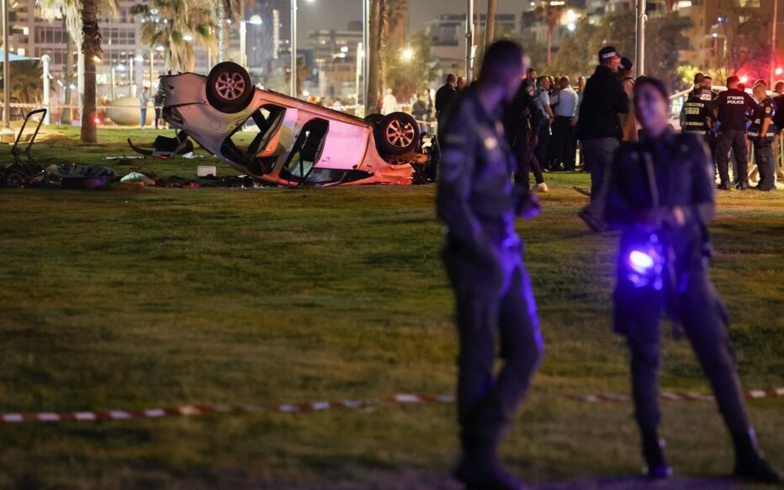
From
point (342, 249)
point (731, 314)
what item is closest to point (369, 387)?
point (731, 314)

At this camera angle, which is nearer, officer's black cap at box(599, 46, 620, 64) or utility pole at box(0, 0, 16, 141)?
officer's black cap at box(599, 46, 620, 64)

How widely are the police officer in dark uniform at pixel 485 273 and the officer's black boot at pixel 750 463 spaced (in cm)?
103

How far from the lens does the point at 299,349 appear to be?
31.6ft

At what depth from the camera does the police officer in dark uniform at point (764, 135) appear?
80.8 ft

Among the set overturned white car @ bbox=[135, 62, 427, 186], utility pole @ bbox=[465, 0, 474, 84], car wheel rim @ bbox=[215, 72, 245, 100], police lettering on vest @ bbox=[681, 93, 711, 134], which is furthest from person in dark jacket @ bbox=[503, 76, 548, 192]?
utility pole @ bbox=[465, 0, 474, 84]

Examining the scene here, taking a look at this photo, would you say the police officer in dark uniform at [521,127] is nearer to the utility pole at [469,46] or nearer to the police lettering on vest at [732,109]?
the police lettering on vest at [732,109]

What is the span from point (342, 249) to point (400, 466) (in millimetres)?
9360

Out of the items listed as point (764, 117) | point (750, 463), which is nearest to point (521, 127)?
point (764, 117)

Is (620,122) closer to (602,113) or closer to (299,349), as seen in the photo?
(602,113)

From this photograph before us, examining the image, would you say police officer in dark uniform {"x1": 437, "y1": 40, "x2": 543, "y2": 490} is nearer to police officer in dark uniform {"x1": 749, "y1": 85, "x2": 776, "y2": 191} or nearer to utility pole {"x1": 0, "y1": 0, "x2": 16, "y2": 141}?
police officer in dark uniform {"x1": 749, "y1": 85, "x2": 776, "y2": 191}

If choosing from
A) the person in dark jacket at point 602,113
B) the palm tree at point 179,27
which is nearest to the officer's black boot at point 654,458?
the person in dark jacket at point 602,113

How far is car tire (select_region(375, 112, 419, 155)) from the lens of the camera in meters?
25.5

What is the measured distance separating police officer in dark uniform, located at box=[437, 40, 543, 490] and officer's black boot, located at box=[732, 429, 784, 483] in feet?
3.38

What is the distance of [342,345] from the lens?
9789 millimetres
